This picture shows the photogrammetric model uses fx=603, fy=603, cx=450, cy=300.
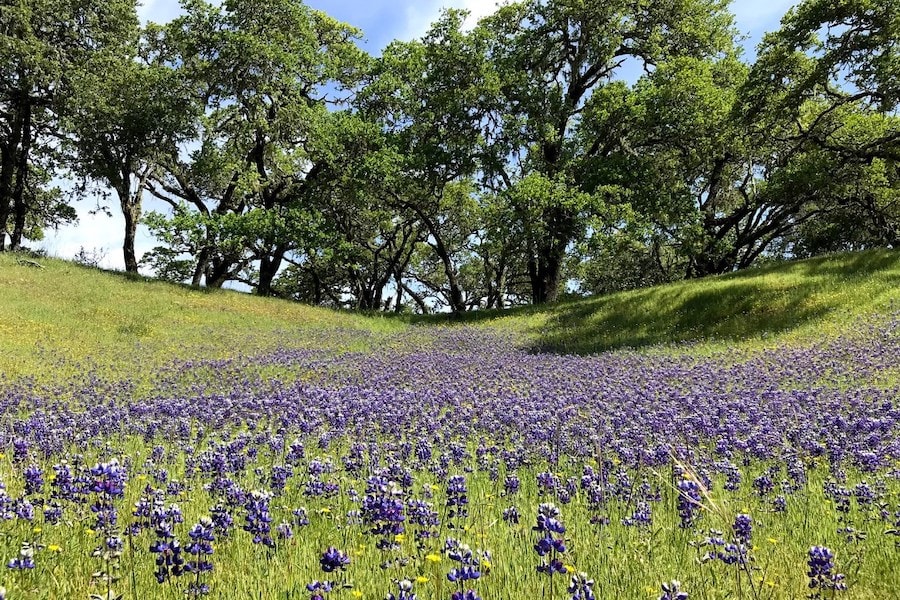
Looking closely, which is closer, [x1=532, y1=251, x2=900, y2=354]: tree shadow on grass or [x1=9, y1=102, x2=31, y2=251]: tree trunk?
[x1=532, y1=251, x2=900, y2=354]: tree shadow on grass

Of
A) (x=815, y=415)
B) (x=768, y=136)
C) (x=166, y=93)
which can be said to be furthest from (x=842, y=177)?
(x=166, y=93)

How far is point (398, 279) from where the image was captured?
43.3 meters

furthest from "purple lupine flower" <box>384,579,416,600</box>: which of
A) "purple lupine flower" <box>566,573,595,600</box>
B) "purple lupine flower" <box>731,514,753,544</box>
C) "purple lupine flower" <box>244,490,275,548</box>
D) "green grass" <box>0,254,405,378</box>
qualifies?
"green grass" <box>0,254,405,378</box>

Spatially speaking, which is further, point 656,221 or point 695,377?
point 656,221

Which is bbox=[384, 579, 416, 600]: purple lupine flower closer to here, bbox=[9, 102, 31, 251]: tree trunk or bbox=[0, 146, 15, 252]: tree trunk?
bbox=[0, 146, 15, 252]: tree trunk

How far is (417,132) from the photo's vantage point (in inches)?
1316

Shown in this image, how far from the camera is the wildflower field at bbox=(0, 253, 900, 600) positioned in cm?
358

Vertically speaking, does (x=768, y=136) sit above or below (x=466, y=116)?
below

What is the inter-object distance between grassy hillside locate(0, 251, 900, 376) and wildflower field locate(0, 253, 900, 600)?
2.41 meters

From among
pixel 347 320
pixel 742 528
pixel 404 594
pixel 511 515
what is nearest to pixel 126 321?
pixel 347 320

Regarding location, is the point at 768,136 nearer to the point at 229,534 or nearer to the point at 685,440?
the point at 685,440

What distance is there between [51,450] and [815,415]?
28.7 ft

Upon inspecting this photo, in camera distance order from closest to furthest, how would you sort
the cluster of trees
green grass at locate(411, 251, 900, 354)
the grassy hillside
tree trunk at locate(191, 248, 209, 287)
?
1. green grass at locate(411, 251, 900, 354)
2. the grassy hillside
3. the cluster of trees
4. tree trunk at locate(191, 248, 209, 287)

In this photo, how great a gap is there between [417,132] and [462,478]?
3093 centimetres
